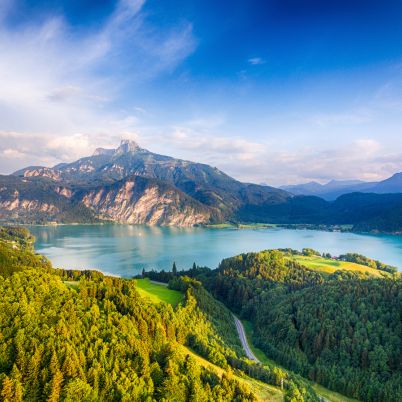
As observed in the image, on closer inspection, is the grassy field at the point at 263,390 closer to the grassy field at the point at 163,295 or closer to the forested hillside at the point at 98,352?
the forested hillside at the point at 98,352

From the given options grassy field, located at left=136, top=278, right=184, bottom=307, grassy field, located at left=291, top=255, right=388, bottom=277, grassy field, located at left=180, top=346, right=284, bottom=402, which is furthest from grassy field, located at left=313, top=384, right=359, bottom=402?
grassy field, located at left=291, top=255, right=388, bottom=277

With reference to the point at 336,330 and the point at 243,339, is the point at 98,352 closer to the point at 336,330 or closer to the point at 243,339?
the point at 243,339

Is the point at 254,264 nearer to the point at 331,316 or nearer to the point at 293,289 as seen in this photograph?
the point at 293,289

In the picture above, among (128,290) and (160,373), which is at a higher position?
(128,290)

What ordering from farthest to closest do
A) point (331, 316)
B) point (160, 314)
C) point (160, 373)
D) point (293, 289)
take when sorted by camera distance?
point (293, 289) → point (331, 316) → point (160, 314) → point (160, 373)

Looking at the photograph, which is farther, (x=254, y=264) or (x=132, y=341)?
(x=254, y=264)

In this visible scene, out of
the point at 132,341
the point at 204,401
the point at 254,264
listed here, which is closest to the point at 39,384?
the point at 132,341

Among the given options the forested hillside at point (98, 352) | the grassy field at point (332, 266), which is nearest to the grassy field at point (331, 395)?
the forested hillside at point (98, 352)

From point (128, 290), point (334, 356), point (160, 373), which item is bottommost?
point (334, 356)
